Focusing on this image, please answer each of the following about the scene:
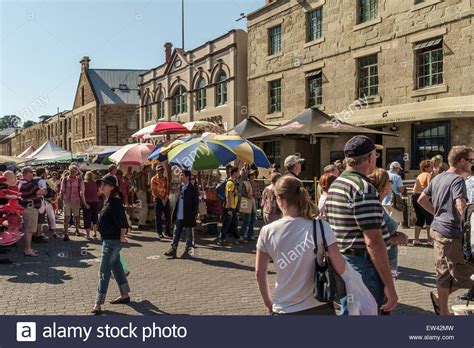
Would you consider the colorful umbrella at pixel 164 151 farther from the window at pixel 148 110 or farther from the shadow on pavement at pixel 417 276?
the window at pixel 148 110

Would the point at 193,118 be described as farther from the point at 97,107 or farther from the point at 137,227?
the point at 97,107

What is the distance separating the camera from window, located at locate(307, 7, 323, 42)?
20.9 m

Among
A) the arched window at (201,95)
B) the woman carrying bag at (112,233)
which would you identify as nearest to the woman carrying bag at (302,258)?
the woman carrying bag at (112,233)

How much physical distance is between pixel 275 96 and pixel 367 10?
21.5 feet

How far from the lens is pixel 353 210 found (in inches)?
137

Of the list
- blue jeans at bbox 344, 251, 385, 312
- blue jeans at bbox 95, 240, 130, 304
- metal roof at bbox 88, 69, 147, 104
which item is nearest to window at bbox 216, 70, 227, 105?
blue jeans at bbox 95, 240, 130, 304

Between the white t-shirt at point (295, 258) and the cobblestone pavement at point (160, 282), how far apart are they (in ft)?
8.87

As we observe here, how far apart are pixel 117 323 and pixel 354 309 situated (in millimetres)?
2715

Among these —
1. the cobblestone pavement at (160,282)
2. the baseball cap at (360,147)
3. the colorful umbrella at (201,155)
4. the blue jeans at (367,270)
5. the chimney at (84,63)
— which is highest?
the chimney at (84,63)

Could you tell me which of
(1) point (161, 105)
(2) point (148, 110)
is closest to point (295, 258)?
(1) point (161, 105)

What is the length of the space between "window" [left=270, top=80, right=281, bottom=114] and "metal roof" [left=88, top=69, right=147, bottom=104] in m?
27.8

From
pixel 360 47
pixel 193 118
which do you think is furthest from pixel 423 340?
pixel 193 118

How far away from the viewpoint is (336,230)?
364 cm

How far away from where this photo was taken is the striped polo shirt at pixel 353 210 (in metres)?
3.41
